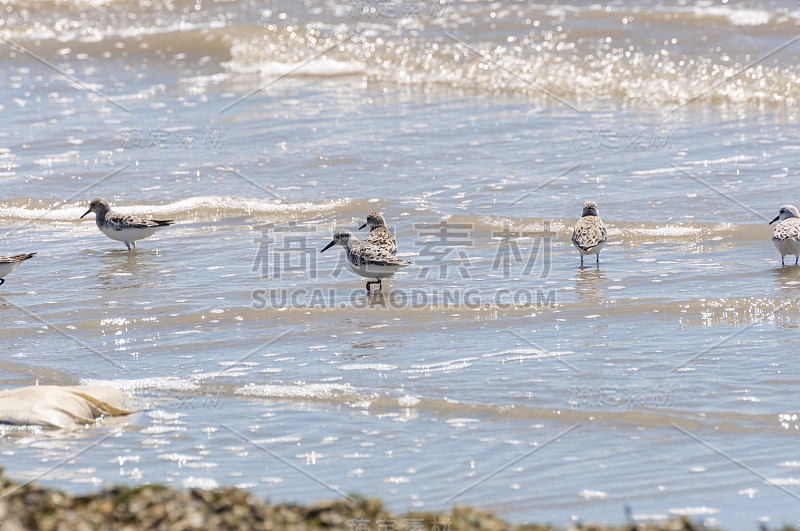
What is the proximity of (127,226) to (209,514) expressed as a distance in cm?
744

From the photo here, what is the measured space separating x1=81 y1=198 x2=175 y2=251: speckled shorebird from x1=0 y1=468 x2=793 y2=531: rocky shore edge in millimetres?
6735

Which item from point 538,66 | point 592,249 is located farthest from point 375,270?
point 538,66

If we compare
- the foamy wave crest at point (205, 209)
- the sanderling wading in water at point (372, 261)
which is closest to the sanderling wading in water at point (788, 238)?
the sanderling wading in water at point (372, 261)

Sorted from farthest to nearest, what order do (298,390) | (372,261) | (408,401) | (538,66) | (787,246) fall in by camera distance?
(538,66)
(787,246)
(372,261)
(298,390)
(408,401)

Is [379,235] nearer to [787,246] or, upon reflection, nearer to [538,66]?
[787,246]

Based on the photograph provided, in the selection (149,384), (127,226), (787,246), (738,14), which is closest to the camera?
(149,384)

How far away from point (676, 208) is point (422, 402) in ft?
21.8

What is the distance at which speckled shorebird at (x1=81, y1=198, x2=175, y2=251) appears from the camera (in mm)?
11453

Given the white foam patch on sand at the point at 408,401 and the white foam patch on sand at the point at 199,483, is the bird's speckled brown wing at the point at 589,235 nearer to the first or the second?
the white foam patch on sand at the point at 408,401

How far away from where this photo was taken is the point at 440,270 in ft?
33.9

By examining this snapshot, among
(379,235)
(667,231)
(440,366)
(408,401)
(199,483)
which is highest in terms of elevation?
(379,235)

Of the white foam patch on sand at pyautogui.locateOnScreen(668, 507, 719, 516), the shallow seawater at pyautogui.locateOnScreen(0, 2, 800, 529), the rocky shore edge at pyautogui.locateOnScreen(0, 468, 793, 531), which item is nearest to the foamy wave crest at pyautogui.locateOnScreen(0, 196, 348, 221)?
the shallow seawater at pyautogui.locateOnScreen(0, 2, 800, 529)

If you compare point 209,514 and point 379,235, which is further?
point 379,235

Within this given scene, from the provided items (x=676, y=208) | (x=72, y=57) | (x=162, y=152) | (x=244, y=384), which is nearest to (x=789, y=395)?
(x=244, y=384)
